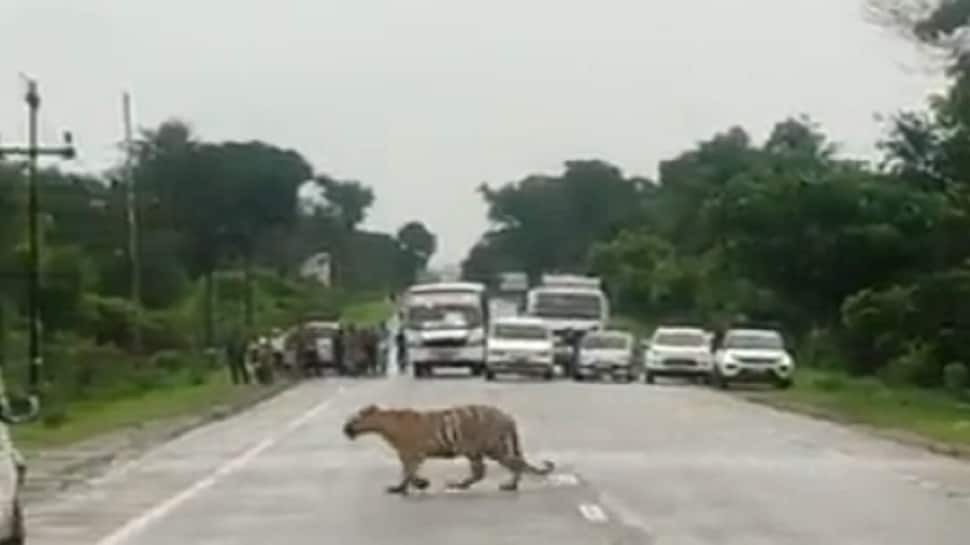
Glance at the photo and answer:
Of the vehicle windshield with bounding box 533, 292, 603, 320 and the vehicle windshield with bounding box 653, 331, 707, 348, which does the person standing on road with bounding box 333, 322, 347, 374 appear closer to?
the vehicle windshield with bounding box 533, 292, 603, 320

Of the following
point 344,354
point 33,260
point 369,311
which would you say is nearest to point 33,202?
point 33,260

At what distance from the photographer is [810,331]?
321 feet

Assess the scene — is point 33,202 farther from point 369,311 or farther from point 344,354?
point 369,311

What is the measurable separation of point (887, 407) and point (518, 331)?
24265mm

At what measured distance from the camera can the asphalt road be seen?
2334 cm

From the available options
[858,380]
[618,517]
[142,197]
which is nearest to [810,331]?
[858,380]

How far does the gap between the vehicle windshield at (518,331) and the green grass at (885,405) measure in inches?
292

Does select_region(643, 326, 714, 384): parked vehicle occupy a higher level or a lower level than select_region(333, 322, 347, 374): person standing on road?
lower

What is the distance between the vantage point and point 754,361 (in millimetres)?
75000

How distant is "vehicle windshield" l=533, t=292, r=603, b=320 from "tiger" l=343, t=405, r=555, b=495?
62.0 meters

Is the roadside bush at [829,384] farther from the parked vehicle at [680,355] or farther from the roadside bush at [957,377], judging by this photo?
→ the parked vehicle at [680,355]

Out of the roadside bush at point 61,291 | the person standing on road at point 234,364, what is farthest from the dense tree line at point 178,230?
the person standing on road at point 234,364

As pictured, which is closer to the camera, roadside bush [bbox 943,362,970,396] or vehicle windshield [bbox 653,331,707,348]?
roadside bush [bbox 943,362,970,396]

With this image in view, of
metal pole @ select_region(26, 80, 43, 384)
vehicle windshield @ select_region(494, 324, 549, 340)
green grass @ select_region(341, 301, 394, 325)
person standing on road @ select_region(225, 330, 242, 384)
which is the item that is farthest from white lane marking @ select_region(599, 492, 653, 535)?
green grass @ select_region(341, 301, 394, 325)
